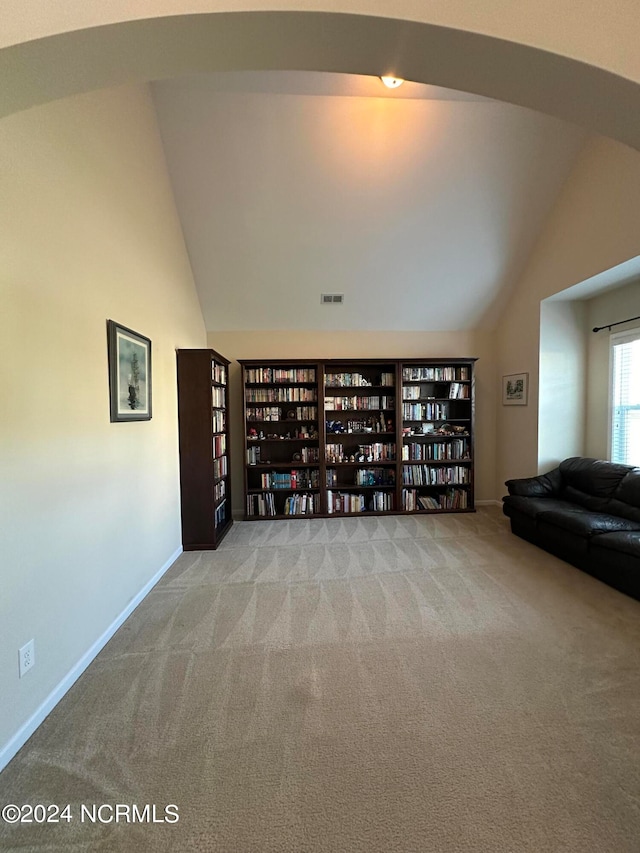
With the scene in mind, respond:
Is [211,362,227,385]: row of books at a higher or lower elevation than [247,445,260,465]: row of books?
higher

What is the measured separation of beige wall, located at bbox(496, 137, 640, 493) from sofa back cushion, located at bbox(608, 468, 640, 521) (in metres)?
0.93

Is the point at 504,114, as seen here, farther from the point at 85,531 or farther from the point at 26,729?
the point at 26,729

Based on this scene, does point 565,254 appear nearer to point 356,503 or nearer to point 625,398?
point 625,398

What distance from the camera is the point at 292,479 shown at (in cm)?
456

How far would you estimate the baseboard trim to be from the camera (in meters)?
1.42

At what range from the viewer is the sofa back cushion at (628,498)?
3.13 metres

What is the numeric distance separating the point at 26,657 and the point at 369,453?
12.2 ft

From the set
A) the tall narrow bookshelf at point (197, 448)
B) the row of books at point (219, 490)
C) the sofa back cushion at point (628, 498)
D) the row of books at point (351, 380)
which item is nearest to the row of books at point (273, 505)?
the row of books at point (219, 490)

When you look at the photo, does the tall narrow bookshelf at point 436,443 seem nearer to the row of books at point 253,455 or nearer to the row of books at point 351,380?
the row of books at point 351,380

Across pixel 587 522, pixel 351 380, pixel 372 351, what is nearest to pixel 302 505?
pixel 351 380

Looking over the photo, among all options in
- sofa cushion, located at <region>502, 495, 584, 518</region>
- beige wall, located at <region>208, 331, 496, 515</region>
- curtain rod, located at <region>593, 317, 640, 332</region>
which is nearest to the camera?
sofa cushion, located at <region>502, 495, 584, 518</region>

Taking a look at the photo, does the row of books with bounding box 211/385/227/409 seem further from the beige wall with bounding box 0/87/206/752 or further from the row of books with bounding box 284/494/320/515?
the row of books with bounding box 284/494/320/515

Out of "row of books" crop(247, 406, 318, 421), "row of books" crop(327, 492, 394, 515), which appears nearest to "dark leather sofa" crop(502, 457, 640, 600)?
"row of books" crop(327, 492, 394, 515)

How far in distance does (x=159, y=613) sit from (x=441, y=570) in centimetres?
220
